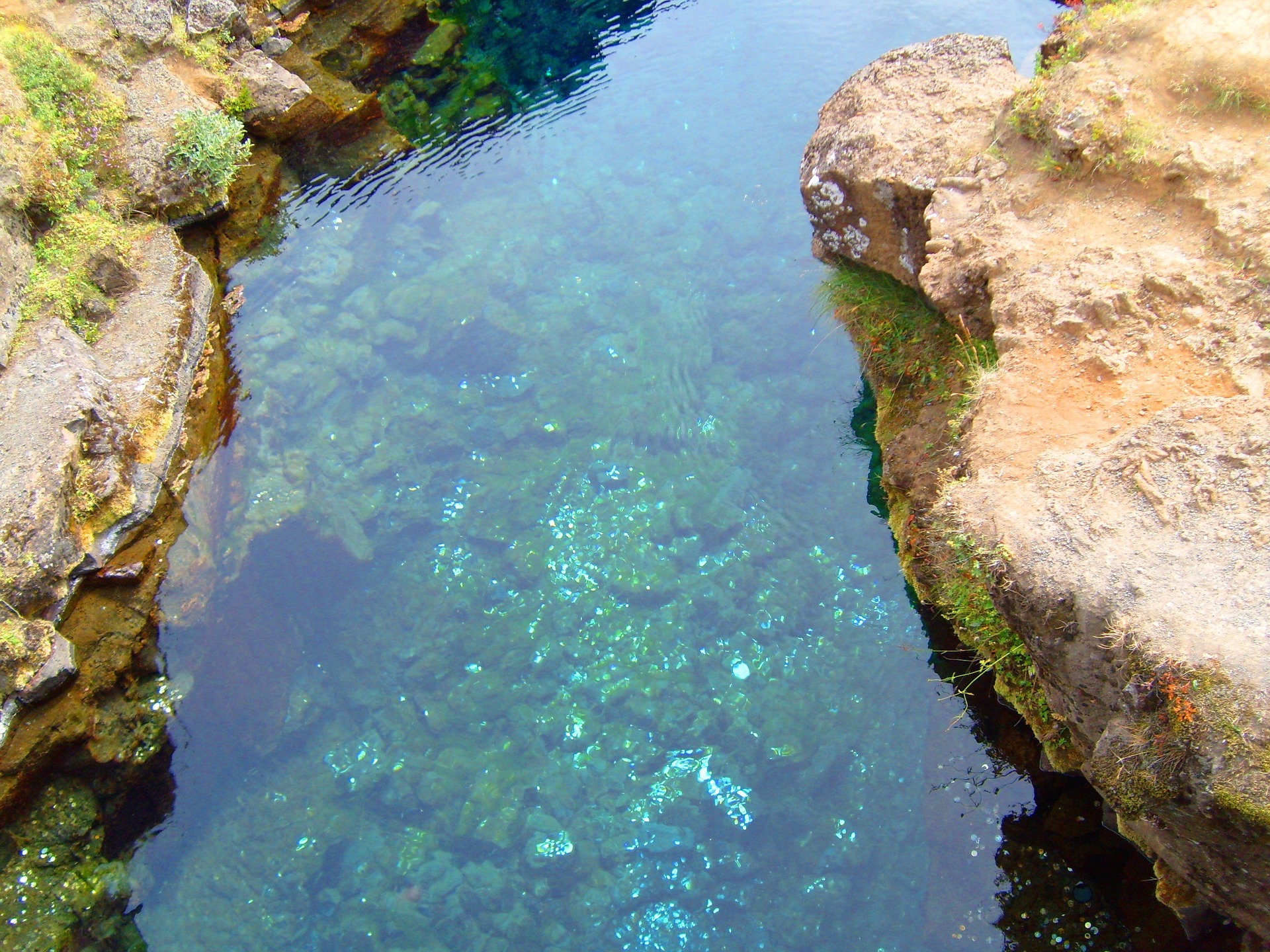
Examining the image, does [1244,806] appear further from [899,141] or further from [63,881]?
[63,881]

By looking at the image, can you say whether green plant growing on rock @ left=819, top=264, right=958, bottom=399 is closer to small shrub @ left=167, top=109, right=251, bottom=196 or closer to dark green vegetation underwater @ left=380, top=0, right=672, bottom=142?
dark green vegetation underwater @ left=380, top=0, right=672, bottom=142

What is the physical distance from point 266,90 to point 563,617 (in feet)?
33.8

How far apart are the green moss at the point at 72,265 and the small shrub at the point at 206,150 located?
147 cm

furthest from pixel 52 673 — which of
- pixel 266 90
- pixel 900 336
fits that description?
pixel 266 90

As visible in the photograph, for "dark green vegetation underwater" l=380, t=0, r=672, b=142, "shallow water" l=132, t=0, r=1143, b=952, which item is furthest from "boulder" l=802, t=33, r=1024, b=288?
"dark green vegetation underwater" l=380, t=0, r=672, b=142

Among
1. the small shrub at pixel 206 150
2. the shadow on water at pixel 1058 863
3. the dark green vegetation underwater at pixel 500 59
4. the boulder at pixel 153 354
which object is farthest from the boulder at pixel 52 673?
the dark green vegetation underwater at pixel 500 59

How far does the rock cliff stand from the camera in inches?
186

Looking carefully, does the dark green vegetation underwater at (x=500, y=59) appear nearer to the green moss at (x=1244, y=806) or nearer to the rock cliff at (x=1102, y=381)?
the rock cliff at (x=1102, y=381)

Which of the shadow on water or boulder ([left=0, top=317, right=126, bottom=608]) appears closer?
the shadow on water

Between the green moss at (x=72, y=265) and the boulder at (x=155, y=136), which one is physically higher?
the boulder at (x=155, y=136)

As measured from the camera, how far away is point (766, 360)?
10273 mm

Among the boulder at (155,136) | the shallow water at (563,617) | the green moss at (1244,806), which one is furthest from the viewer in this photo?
the boulder at (155,136)

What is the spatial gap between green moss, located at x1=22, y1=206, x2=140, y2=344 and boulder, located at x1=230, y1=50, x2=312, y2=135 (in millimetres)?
3525

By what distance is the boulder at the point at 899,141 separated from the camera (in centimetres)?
824
